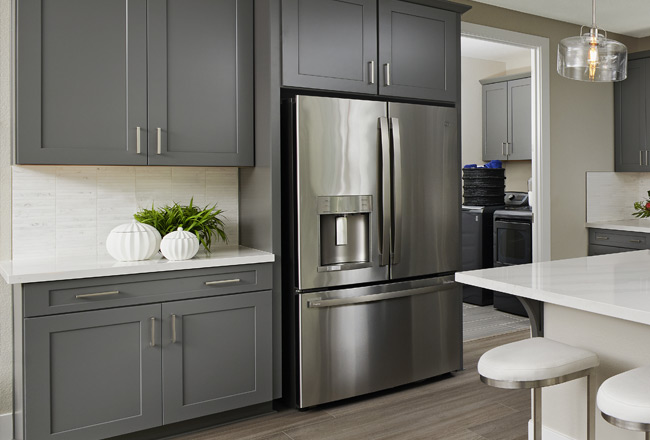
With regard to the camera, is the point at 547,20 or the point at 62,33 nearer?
the point at 62,33

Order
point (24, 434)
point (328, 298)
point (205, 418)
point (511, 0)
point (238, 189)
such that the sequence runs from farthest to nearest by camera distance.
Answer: point (511, 0) → point (238, 189) → point (328, 298) → point (205, 418) → point (24, 434)

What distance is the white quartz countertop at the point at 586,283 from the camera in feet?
6.10

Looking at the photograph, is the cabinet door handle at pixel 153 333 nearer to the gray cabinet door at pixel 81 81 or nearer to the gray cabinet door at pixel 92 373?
the gray cabinet door at pixel 92 373

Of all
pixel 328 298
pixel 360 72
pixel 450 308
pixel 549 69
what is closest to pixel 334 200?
pixel 328 298

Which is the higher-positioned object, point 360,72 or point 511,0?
point 511,0

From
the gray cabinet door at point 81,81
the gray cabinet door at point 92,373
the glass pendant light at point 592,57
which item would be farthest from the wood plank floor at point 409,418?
the glass pendant light at point 592,57

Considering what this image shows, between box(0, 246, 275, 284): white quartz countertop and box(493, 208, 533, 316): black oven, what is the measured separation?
10.4 ft

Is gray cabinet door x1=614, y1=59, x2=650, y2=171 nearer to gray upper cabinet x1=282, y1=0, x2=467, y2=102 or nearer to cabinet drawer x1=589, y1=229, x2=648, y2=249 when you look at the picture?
cabinet drawer x1=589, y1=229, x2=648, y2=249

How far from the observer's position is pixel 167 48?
9.66 feet

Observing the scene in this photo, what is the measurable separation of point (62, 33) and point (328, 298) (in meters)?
1.87

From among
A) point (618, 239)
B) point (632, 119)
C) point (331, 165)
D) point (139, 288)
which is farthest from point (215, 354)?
point (632, 119)

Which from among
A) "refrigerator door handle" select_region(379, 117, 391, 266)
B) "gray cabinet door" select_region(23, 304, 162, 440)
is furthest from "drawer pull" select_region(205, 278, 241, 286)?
"refrigerator door handle" select_region(379, 117, 391, 266)

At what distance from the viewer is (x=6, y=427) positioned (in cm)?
286

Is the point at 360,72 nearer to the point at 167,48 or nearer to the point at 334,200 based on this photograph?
the point at 334,200
